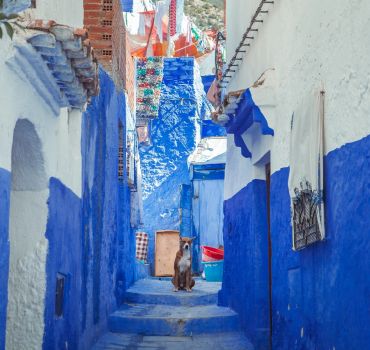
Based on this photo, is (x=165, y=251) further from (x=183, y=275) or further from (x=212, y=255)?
(x=183, y=275)

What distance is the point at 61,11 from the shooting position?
21.2 ft

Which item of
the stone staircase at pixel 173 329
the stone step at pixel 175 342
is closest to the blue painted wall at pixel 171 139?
the stone staircase at pixel 173 329

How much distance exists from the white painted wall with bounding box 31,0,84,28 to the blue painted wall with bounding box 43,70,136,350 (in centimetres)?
115

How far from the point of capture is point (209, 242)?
1858cm

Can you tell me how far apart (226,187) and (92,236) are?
349cm

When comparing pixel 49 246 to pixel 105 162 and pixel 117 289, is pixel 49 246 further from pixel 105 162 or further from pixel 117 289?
pixel 117 289

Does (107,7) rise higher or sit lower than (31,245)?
higher

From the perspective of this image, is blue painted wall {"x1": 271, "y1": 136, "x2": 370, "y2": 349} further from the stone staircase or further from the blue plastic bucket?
the blue plastic bucket

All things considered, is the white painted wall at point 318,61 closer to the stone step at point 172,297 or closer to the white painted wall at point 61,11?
the white painted wall at point 61,11

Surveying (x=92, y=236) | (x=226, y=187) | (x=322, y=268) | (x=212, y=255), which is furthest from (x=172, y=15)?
(x=322, y=268)

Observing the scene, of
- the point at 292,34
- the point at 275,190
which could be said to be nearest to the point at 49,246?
the point at 275,190

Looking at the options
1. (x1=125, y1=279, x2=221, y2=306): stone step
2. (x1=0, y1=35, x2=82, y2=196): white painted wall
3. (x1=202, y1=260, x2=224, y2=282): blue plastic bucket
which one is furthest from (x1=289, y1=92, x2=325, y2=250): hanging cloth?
(x1=202, y1=260, x2=224, y2=282): blue plastic bucket

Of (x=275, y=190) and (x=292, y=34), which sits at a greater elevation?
(x=292, y=34)

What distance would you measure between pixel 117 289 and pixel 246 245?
9.64 ft
